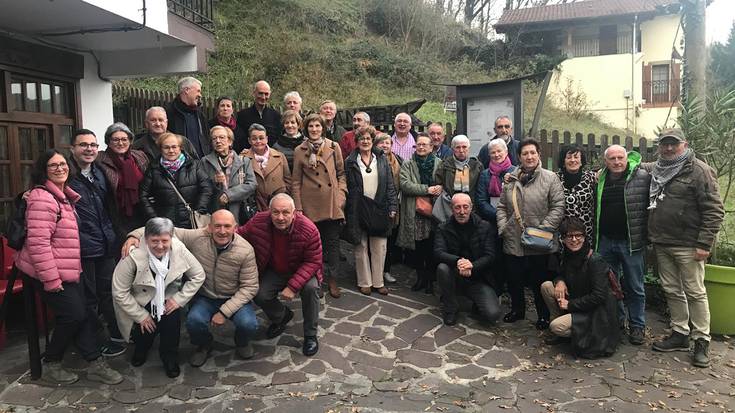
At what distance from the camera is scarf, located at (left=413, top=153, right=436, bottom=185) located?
19.4 ft

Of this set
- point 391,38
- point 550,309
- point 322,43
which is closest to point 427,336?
point 550,309

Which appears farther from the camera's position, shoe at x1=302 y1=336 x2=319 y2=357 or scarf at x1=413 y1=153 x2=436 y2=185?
scarf at x1=413 y1=153 x2=436 y2=185

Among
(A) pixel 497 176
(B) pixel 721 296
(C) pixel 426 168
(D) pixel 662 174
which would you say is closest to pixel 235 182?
(C) pixel 426 168

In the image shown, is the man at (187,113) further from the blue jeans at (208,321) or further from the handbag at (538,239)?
the handbag at (538,239)

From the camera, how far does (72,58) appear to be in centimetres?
683

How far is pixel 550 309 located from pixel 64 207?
4.35m

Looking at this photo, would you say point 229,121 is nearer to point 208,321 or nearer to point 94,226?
point 94,226

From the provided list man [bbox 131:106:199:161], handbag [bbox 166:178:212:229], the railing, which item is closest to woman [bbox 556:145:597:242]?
handbag [bbox 166:178:212:229]

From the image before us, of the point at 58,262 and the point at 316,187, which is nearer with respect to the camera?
the point at 58,262

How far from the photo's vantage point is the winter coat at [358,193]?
5707 mm

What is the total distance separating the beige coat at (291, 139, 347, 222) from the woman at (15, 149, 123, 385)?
2129 mm

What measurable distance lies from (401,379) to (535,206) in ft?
6.95

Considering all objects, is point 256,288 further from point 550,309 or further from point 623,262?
point 623,262

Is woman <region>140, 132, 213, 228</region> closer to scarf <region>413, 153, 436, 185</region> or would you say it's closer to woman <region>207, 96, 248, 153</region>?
woman <region>207, 96, 248, 153</region>
